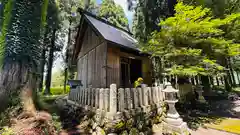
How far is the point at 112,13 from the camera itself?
17766mm

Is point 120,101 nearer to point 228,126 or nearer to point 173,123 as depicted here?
point 173,123

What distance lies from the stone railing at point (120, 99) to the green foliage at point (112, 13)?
14.8 meters

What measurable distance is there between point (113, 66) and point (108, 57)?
2.02 feet

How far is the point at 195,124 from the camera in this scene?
4637 mm

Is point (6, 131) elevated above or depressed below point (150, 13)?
below

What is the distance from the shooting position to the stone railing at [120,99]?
128 inches

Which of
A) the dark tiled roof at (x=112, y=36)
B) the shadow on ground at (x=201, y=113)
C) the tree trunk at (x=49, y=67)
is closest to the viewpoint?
the shadow on ground at (x=201, y=113)

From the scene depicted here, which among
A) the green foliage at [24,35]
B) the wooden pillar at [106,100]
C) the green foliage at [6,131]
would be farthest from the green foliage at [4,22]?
the wooden pillar at [106,100]

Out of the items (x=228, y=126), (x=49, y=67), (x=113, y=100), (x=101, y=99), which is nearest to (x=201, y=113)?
(x=228, y=126)

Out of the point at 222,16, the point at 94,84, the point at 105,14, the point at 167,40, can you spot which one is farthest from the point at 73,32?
the point at 222,16

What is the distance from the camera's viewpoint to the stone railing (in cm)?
324

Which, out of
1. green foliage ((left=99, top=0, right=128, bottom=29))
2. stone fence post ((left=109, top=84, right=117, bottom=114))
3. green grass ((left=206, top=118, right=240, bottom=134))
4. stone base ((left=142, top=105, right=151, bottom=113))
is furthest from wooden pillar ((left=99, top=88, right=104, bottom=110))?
green foliage ((left=99, top=0, right=128, bottom=29))

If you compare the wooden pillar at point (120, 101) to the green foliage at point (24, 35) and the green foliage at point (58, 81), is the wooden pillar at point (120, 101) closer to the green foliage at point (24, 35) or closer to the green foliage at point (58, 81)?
the green foliage at point (24, 35)

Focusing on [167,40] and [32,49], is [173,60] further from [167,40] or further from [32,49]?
[32,49]
